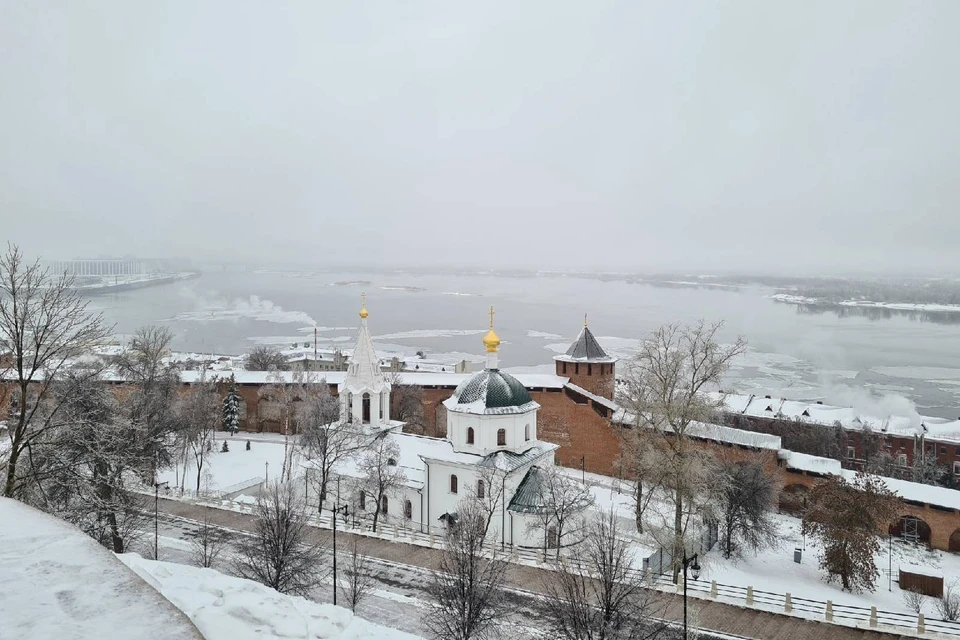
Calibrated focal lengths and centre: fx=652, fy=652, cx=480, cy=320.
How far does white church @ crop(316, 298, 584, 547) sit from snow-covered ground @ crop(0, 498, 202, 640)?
46.4ft

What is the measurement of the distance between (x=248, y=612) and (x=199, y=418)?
23.7 m

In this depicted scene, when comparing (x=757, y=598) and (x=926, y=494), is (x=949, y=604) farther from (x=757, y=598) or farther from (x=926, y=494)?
(x=926, y=494)

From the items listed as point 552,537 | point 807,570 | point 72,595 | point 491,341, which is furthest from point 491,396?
point 72,595

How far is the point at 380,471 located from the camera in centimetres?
1847

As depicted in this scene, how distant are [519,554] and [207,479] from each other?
12483 millimetres

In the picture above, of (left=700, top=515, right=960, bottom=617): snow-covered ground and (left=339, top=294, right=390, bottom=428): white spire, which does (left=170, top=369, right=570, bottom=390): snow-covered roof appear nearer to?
(left=339, top=294, right=390, bottom=428): white spire

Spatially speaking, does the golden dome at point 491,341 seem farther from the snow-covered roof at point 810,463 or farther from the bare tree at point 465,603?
the snow-covered roof at point 810,463

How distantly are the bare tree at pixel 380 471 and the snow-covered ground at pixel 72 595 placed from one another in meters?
14.8

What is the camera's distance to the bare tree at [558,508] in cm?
1641

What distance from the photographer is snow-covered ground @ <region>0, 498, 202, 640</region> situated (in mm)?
2809

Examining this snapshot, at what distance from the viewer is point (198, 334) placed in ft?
249

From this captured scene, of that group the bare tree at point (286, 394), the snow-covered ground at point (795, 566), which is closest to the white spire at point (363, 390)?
the snow-covered ground at point (795, 566)

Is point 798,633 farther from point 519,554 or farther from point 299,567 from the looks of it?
point 299,567

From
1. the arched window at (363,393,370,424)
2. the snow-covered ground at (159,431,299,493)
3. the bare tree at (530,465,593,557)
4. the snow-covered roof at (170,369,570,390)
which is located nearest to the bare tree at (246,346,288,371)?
the snow-covered roof at (170,369,570,390)
